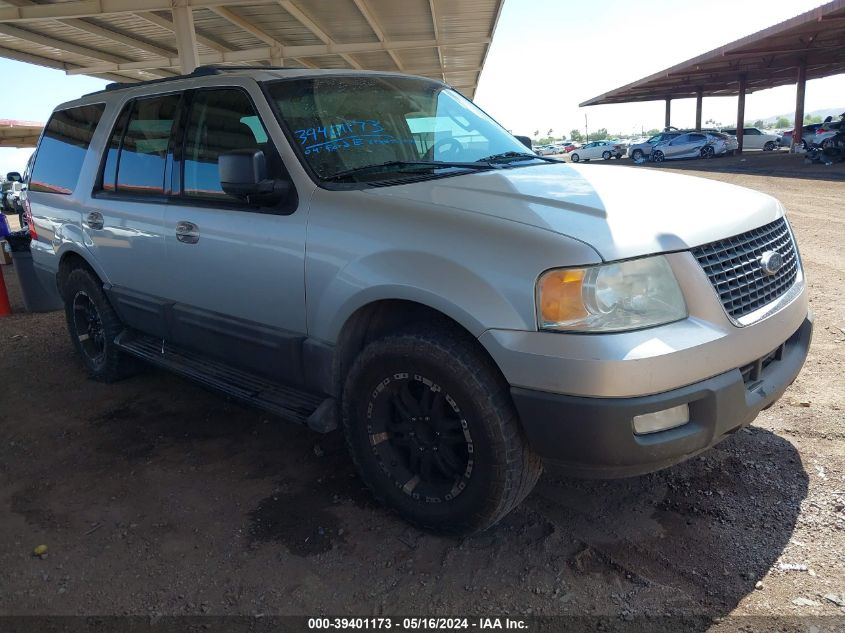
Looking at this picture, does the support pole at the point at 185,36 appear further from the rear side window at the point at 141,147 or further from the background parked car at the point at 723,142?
the background parked car at the point at 723,142

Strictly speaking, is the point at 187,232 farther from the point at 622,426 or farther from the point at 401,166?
the point at 622,426

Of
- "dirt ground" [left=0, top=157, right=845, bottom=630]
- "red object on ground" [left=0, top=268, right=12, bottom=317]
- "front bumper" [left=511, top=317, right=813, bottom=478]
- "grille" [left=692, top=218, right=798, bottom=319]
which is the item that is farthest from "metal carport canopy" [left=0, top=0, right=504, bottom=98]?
"front bumper" [left=511, top=317, right=813, bottom=478]

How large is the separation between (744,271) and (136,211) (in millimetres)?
3339

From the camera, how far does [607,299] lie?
2195 millimetres

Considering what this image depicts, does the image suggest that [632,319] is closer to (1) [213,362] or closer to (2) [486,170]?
(2) [486,170]

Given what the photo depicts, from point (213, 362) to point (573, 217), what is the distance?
2.29 meters

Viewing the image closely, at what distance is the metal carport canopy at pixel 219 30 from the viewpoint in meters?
12.6

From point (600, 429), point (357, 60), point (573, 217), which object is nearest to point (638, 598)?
point (600, 429)

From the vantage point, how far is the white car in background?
141ft

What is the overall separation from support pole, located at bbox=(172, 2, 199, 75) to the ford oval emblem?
12849 millimetres

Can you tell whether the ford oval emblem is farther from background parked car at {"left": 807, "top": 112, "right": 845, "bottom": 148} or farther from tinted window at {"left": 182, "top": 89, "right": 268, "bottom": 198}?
background parked car at {"left": 807, "top": 112, "right": 845, "bottom": 148}

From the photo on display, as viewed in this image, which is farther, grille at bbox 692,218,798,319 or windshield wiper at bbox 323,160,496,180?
windshield wiper at bbox 323,160,496,180

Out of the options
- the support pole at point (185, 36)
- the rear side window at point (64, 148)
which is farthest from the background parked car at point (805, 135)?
the rear side window at point (64, 148)

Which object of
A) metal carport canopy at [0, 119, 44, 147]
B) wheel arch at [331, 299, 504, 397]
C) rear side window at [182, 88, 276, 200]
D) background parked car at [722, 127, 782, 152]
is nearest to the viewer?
wheel arch at [331, 299, 504, 397]
